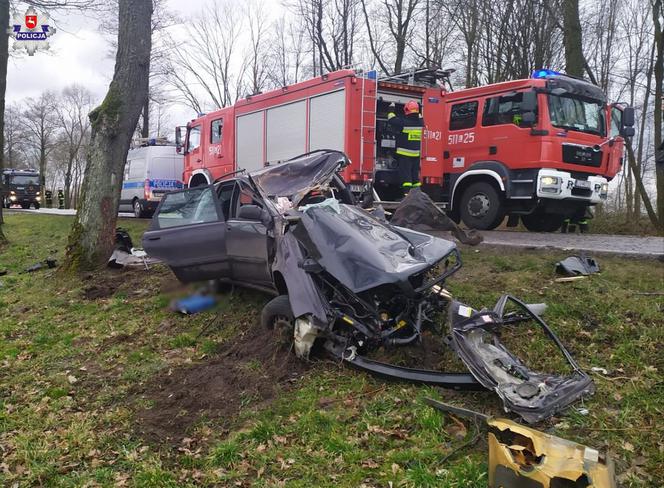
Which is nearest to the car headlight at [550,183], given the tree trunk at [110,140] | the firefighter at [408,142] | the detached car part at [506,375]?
the firefighter at [408,142]

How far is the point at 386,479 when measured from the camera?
3031mm

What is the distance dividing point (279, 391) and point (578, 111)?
8.74 metres

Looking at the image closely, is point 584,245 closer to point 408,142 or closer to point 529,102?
point 529,102

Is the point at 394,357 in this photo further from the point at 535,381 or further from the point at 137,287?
the point at 137,287

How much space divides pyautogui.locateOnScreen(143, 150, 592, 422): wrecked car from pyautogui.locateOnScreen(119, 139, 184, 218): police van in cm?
1262

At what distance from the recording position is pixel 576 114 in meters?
10.2

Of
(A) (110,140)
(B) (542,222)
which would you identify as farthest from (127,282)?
Answer: (B) (542,222)

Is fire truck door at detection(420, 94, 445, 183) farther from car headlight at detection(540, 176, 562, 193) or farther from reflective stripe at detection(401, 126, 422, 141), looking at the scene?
car headlight at detection(540, 176, 562, 193)

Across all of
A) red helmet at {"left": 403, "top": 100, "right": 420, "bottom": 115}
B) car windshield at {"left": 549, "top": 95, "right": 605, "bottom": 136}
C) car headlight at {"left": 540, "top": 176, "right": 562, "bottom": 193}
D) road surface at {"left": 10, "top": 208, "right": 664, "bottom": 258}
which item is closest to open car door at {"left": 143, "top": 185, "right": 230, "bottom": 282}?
road surface at {"left": 10, "top": 208, "right": 664, "bottom": 258}

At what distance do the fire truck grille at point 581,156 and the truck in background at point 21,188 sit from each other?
31.0 metres

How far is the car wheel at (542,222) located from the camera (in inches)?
A: 464

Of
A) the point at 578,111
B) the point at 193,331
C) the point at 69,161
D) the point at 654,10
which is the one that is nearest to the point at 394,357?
the point at 193,331

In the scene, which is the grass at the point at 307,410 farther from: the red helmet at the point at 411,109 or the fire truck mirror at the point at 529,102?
the fire truck mirror at the point at 529,102

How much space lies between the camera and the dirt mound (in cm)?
392
